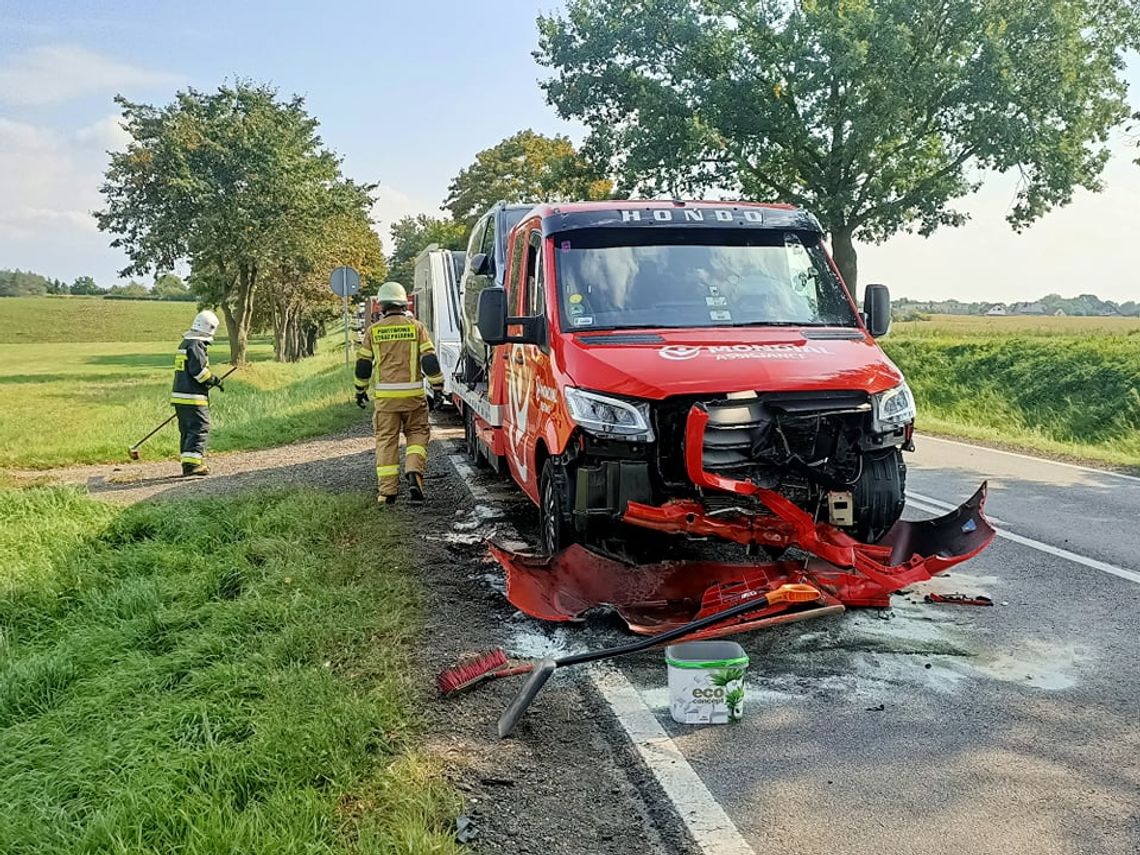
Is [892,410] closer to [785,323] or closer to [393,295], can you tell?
[785,323]

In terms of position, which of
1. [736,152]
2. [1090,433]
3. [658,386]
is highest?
[736,152]

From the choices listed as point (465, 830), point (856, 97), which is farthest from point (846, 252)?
point (465, 830)

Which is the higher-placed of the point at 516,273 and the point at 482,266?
the point at 482,266

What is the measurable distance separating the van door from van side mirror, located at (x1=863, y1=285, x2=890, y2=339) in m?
2.31

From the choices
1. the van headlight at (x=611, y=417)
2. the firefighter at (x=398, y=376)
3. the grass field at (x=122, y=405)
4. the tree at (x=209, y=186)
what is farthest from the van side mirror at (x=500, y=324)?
the tree at (x=209, y=186)

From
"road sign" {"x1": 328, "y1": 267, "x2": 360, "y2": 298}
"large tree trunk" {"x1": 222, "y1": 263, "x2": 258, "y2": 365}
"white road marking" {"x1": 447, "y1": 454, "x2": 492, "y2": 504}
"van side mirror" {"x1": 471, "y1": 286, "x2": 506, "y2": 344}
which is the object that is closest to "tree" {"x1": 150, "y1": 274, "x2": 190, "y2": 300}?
"large tree trunk" {"x1": 222, "y1": 263, "x2": 258, "y2": 365}

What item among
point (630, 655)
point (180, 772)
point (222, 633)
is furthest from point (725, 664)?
point (222, 633)

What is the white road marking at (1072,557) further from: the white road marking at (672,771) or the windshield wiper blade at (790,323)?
the white road marking at (672,771)

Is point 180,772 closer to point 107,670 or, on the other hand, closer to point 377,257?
point 107,670

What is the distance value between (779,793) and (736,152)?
26.6 metres

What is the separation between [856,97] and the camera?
88.2 feet

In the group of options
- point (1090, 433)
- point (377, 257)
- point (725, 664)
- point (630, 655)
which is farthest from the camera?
point (377, 257)

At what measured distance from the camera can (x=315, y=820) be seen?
3336mm

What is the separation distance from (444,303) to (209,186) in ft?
90.3
